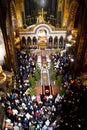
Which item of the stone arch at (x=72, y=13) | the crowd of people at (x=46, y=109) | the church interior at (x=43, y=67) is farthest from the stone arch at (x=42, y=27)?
the crowd of people at (x=46, y=109)

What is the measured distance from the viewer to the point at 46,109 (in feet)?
45.8

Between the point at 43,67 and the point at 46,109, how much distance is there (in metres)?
7.00

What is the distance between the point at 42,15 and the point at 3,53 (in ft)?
33.5

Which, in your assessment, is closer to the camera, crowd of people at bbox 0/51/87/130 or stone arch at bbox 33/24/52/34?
crowd of people at bbox 0/51/87/130

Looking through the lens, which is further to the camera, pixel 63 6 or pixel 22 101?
pixel 63 6

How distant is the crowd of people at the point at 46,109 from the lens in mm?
12969

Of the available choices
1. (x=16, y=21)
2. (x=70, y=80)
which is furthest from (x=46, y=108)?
(x=16, y=21)

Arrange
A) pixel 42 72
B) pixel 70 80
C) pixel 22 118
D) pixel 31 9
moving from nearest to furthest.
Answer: pixel 22 118
pixel 70 80
pixel 42 72
pixel 31 9

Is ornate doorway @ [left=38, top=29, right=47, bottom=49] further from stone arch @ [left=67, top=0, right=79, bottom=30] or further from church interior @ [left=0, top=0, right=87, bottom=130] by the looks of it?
stone arch @ [left=67, top=0, right=79, bottom=30]

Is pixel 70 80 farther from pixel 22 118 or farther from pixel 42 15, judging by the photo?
pixel 42 15

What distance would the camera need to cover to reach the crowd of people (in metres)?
Answer: 13.0

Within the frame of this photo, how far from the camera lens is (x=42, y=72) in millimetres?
19688

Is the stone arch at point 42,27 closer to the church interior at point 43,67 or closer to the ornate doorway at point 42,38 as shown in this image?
the church interior at point 43,67

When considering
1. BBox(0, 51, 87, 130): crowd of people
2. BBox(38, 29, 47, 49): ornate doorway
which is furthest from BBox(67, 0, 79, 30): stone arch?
BBox(0, 51, 87, 130): crowd of people
